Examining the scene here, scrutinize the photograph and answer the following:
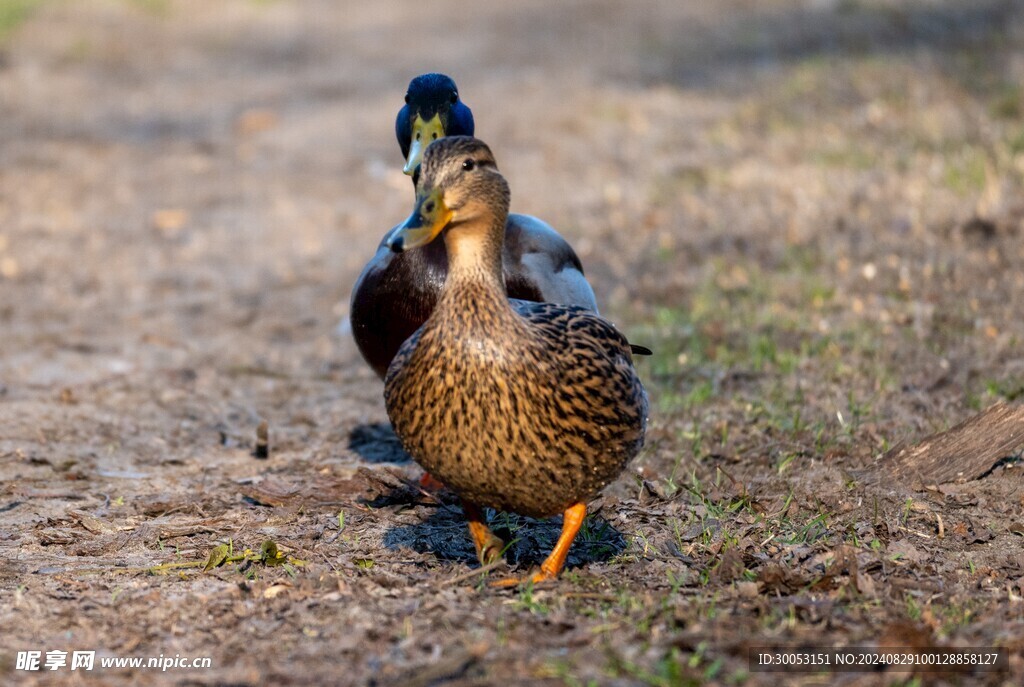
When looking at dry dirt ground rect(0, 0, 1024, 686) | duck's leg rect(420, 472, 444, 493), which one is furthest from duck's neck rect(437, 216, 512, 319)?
duck's leg rect(420, 472, 444, 493)

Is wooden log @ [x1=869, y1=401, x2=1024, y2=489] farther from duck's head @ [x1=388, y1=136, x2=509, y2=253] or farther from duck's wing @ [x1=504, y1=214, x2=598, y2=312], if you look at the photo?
duck's head @ [x1=388, y1=136, x2=509, y2=253]

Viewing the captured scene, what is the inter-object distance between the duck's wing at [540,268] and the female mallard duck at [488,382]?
3.52 ft

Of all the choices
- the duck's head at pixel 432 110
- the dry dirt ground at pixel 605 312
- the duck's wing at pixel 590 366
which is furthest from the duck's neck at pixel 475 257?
the duck's head at pixel 432 110

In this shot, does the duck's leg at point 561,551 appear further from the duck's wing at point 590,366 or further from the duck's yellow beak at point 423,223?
the duck's yellow beak at point 423,223

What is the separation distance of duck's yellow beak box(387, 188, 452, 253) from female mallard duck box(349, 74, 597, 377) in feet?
3.94

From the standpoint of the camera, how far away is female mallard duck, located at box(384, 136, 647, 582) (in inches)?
130

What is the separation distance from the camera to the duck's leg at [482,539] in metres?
3.79

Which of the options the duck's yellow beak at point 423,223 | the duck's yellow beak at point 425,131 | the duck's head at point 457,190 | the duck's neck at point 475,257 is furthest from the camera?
the duck's yellow beak at point 425,131

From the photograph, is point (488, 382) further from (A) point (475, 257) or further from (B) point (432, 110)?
(B) point (432, 110)

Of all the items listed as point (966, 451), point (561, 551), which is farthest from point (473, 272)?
point (966, 451)

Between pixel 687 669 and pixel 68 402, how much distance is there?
3.74 m

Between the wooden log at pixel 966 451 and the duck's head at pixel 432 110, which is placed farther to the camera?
the duck's head at pixel 432 110

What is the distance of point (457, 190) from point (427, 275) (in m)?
1.35

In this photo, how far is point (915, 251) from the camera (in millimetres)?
7211
